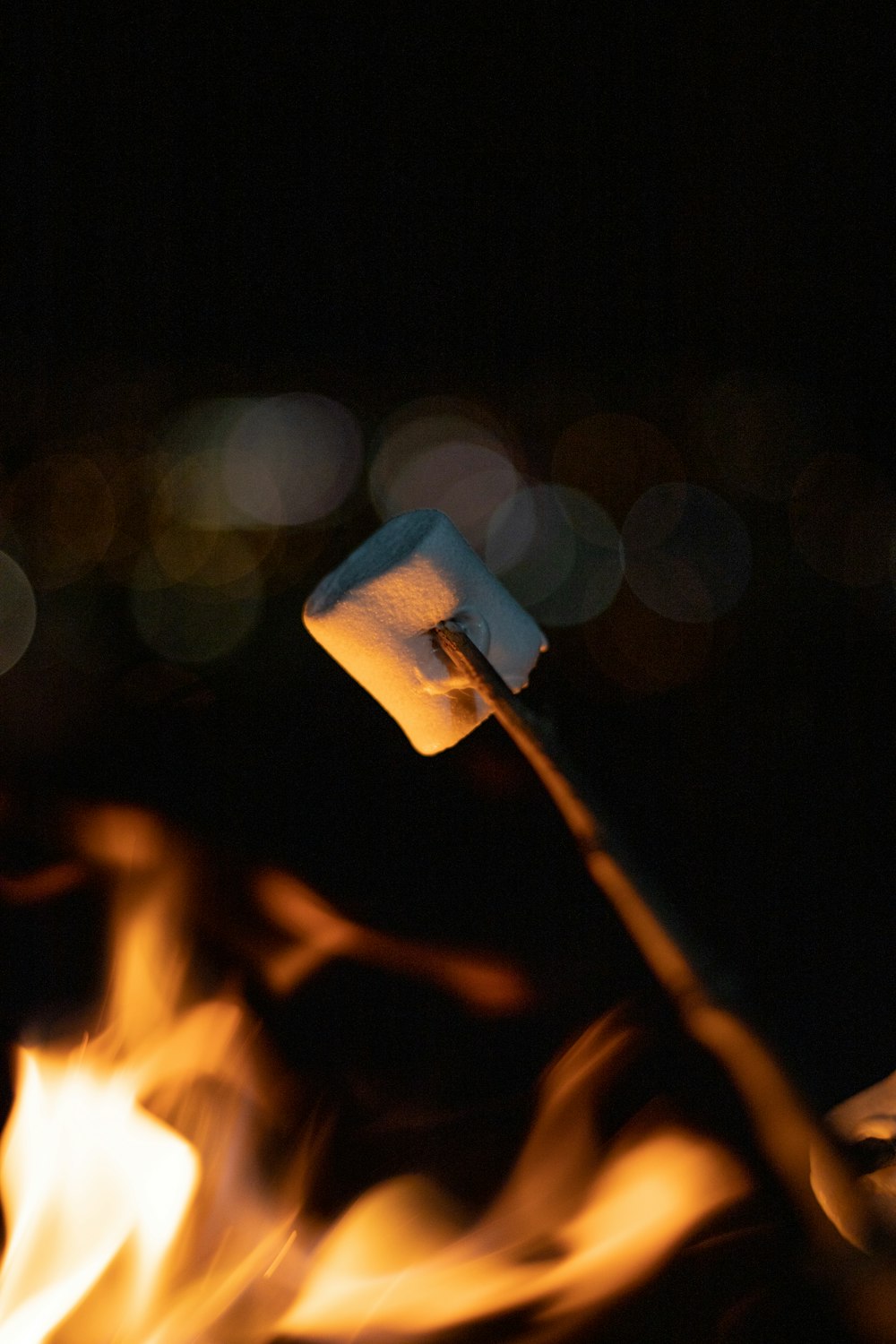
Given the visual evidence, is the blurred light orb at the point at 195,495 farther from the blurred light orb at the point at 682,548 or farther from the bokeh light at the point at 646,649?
the bokeh light at the point at 646,649

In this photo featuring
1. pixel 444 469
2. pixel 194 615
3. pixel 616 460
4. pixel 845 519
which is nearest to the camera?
pixel 845 519

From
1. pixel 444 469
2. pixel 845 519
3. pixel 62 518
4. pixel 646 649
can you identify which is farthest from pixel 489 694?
pixel 444 469

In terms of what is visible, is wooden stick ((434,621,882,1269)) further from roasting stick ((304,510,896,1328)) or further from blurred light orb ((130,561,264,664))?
blurred light orb ((130,561,264,664))

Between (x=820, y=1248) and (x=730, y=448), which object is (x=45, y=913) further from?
(x=730, y=448)

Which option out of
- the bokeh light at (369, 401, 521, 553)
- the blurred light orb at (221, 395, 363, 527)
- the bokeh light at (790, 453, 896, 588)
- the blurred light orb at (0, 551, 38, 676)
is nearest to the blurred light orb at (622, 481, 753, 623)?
the bokeh light at (790, 453, 896, 588)

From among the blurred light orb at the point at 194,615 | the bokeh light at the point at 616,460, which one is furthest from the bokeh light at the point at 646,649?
the blurred light orb at the point at 194,615

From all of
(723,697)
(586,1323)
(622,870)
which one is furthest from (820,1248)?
(723,697)

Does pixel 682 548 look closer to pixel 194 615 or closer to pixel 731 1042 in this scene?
pixel 194 615
